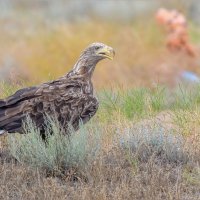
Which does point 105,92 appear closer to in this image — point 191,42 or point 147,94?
point 147,94

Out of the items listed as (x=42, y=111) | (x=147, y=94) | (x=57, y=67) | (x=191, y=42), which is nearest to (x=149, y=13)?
(x=191, y=42)

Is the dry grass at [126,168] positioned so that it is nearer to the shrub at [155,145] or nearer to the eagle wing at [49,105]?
the shrub at [155,145]

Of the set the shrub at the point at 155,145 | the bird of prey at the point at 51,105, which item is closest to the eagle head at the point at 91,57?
the bird of prey at the point at 51,105

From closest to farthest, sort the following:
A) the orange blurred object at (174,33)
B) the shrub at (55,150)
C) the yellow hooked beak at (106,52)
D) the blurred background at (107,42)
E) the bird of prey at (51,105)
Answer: the shrub at (55,150)
the bird of prey at (51,105)
the yellow hooked beak at (106,52)
the blurred background at (107,42)
the orange blurred object at (174,33)

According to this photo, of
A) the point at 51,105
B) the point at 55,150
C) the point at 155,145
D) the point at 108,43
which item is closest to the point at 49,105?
the point at 51,105

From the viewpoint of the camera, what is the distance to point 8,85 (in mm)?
11805

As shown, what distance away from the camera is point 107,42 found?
26.3 metres

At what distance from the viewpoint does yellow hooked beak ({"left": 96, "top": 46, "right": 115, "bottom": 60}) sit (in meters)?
10.2

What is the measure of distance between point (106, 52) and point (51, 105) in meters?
1.04

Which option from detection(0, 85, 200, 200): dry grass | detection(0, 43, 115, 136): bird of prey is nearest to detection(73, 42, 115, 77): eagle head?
detection(0, 43, 115, 136): bird of prey

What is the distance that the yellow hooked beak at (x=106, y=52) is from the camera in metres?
10.2

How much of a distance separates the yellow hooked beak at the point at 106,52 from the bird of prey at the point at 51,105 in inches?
15.4

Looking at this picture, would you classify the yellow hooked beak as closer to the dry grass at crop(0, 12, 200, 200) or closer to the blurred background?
the dry grass at crop(0, 12, 200, 200)

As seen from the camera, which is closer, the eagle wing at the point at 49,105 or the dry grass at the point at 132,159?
the dry grass at the point at 132,159
